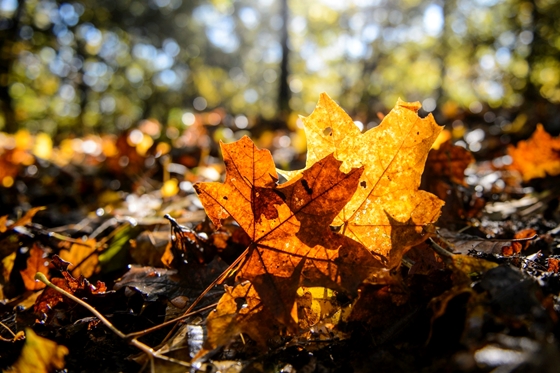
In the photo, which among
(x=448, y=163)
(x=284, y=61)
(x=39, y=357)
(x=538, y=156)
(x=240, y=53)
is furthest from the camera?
(x=240, y=53)

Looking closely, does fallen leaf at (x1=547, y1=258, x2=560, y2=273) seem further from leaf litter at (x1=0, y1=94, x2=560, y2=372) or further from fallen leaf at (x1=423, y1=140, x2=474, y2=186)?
fallen leaf at (x1=423, y1=140, x2=474, y2=186)

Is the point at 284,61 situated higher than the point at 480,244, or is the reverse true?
the point at 480,244

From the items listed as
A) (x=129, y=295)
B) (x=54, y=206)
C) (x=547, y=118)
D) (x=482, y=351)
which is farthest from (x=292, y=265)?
(x=547, y=118)

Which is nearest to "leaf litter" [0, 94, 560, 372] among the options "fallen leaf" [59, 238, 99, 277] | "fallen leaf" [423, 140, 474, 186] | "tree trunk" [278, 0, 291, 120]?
"fallen leaf" [59, 238, 99, 277]

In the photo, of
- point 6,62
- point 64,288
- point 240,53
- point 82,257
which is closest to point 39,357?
point 64,288

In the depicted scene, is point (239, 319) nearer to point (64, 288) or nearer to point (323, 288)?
point (323, 288)

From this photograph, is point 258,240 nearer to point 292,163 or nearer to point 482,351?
point 482,351

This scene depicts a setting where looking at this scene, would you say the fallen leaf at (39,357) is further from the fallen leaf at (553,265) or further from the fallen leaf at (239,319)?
the fallen leaf at (553,265)

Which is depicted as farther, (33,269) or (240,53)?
(240,53)
